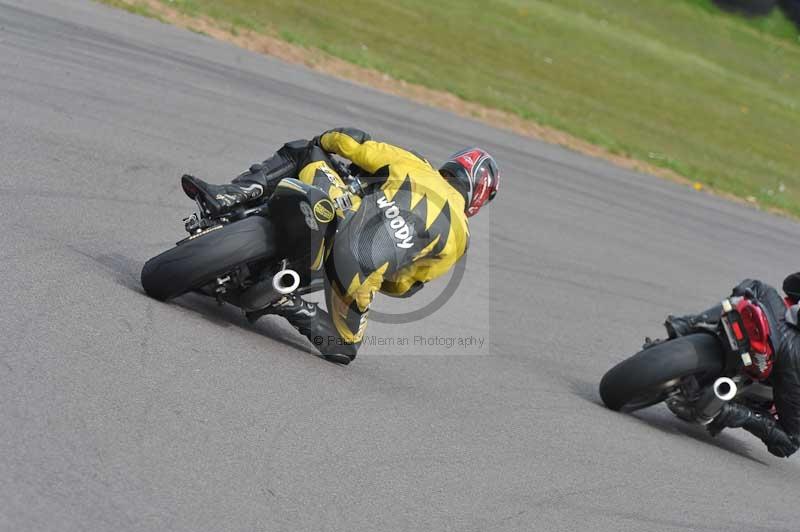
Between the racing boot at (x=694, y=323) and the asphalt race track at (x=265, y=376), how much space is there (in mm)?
628

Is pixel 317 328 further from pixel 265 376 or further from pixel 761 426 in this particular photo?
pixel 761 426

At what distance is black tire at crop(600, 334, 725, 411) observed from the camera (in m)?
6.69

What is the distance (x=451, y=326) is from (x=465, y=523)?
3385mm

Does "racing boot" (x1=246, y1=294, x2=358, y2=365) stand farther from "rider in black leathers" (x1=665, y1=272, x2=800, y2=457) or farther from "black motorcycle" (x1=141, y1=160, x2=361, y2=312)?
"rider in black leathers" (x1=665, y1=272, x2=800, y2=457)

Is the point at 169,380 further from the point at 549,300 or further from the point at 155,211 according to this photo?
the point at 549,300

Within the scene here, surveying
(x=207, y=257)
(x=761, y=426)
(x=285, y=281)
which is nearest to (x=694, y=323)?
(x=761, y=426)

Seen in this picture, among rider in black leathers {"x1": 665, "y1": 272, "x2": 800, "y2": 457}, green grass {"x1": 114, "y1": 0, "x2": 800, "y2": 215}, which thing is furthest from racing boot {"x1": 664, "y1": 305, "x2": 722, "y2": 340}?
green grass {"x1": 114, "y1": 0, "x2": 800, "y2": 215}

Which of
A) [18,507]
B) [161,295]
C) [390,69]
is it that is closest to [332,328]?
[161,295]

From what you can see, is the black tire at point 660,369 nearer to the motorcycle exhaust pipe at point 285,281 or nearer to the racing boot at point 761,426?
the racing boot at point 761,426

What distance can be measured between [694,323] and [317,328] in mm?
2591

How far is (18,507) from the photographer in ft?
11.0

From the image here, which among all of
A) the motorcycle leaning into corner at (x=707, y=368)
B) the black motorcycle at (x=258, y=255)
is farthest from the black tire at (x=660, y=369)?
the black motorcycle at (x=258, y=255)

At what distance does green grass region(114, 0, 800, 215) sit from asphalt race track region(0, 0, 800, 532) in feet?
23.9

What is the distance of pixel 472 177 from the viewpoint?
6152 mm
